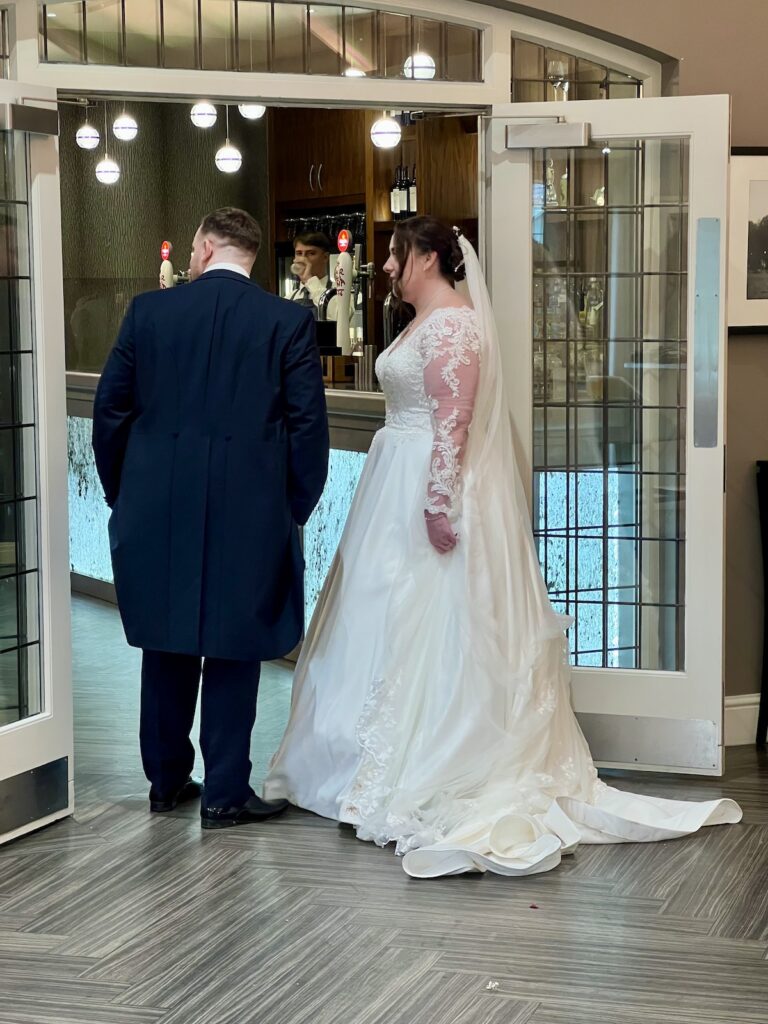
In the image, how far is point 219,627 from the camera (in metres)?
3.68

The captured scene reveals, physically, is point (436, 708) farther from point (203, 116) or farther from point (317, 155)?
point (317, 155)

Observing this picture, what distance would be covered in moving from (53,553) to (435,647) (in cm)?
112

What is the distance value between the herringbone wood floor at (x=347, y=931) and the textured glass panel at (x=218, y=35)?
2220 mm

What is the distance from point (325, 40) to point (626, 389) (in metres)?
1.44

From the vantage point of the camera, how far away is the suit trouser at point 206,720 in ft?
12.5

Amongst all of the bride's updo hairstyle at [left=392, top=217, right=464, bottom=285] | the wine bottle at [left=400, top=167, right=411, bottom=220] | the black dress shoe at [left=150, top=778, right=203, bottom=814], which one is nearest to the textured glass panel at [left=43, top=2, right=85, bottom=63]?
the bride's updo hairstyle at [left=392, top=217, right=464, bottom=285]

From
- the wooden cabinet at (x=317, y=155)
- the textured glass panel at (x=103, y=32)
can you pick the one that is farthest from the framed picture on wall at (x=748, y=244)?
the wooden cabinet at (x=317, y=155)

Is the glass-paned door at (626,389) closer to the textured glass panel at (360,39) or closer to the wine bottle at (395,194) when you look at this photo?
the textured glass panel at (360,39)

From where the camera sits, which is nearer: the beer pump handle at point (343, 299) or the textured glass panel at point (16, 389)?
the textured glass panel at point (16, 389)

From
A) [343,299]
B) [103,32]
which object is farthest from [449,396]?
[343,299]

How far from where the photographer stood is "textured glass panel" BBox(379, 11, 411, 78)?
411 cm

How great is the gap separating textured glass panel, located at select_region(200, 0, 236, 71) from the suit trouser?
1.74 m

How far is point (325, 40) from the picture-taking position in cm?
404

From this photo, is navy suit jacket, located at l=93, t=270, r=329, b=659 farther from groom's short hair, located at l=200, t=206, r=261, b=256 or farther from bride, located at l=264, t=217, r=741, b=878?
bride, located at l=264, t=217, r=741, b=878
